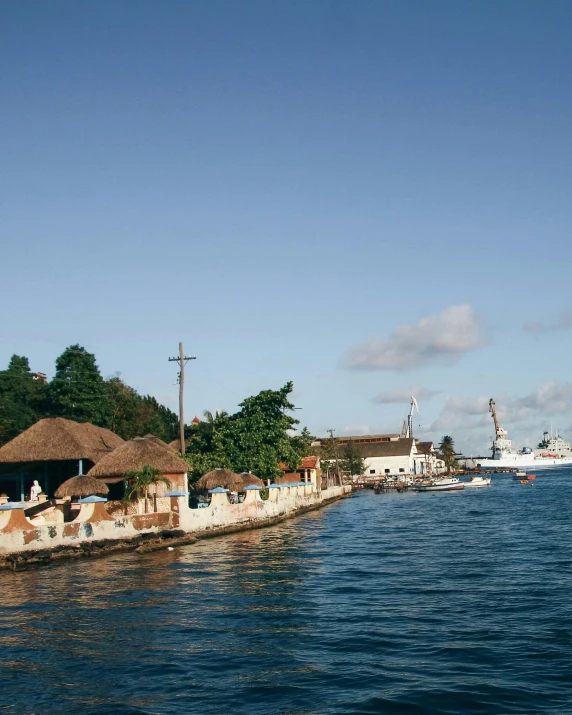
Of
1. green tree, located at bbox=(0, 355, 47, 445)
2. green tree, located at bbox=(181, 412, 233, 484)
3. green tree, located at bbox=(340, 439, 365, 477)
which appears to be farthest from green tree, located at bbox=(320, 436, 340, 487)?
green tree, located at bbox=(0, 355, 47, 445)

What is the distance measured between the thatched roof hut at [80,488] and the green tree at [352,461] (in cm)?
7868

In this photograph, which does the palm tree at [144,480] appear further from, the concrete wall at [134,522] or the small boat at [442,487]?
the small boat at [442,487]

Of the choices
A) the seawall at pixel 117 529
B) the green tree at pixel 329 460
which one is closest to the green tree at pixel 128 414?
the seawall at pixel 117 529

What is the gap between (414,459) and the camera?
438ft

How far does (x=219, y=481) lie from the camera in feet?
155

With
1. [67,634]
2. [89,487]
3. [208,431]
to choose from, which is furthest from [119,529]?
[208,431]

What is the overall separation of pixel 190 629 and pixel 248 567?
386 inches

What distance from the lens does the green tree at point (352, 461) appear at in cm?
11504

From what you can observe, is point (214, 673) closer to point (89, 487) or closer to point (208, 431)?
point (89, 487)

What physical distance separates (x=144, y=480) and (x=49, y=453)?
767cm

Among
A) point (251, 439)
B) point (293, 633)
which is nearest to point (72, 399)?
point (251, 439)

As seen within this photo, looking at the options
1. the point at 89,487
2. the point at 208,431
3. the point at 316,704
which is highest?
the point at 208,431

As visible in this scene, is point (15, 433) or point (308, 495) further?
point (308, 495)

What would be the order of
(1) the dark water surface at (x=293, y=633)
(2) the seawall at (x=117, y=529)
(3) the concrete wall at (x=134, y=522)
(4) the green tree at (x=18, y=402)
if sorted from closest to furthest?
1. (1) the dark water surface at (x=293, y=633)
2. (2) the seawall at (x=117, y=529)
3. (3) the concrete wall at (x=134, y=522)
4. (4) the green tree at (x=18, y=402)
